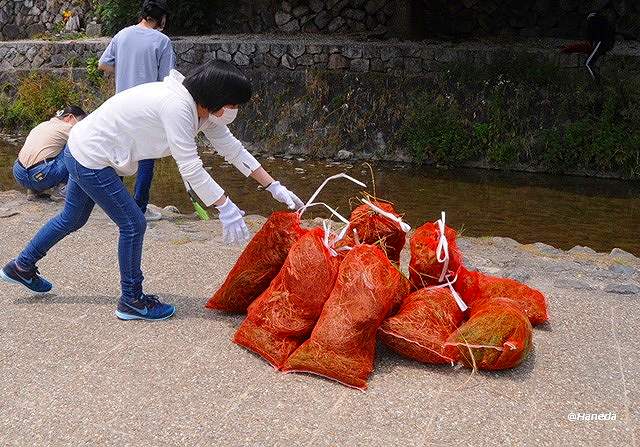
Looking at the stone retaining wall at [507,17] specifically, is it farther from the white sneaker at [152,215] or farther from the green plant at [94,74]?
the white sneaker at [152,215]

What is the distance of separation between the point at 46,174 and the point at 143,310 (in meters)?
2.71

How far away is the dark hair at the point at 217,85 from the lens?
361 cm

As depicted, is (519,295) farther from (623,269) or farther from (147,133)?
(147,133)

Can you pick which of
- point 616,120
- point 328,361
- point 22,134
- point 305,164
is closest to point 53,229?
point 328,361

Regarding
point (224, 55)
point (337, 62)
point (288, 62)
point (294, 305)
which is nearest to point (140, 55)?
point (294, 305)

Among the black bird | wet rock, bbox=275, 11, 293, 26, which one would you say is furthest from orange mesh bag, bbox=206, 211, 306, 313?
wet rock, bbox=275, 11, 293, 26

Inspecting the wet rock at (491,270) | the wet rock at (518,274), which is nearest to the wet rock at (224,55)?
the wet rock at (491,270)

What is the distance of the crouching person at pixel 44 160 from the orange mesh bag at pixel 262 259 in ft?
9.24

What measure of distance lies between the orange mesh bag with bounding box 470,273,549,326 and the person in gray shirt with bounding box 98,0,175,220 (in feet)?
9.04

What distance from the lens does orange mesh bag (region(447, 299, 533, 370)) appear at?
11.2 feet

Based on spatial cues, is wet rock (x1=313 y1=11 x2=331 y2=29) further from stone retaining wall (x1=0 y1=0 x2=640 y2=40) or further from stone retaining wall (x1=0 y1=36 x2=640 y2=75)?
stone retaining wall (x1=0 y1=36 x2=640 y2=75)

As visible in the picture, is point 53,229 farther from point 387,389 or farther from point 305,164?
point 305,164

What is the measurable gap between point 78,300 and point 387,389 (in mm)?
1932

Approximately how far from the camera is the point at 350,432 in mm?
2994
